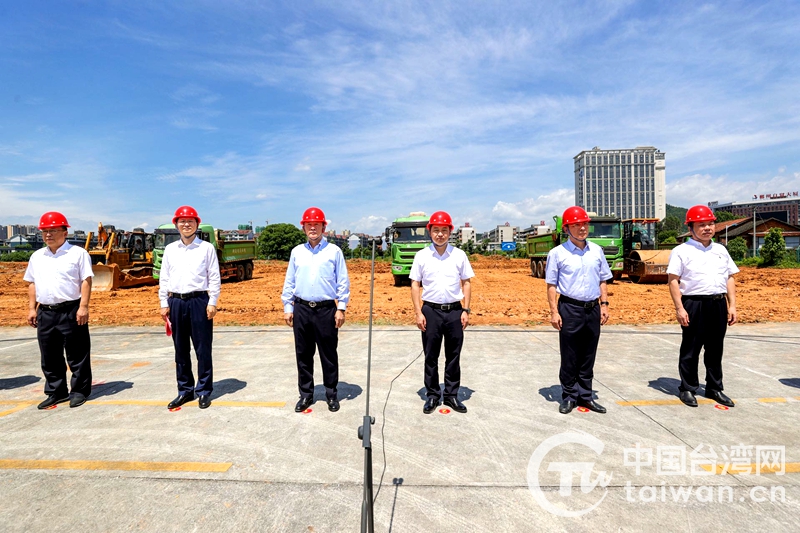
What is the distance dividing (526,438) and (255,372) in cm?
354

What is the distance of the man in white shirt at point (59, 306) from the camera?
4.48 m

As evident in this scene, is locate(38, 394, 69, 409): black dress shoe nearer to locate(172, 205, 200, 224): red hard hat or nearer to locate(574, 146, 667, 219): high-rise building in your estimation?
locate(172, 205, 200, 224): red hard hat

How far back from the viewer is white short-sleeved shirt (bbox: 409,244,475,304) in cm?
423

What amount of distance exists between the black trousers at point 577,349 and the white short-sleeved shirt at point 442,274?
1.00 metres

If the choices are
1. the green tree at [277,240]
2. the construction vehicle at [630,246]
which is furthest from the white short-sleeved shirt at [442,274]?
the green tree at [277,240]

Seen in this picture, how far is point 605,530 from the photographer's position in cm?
245

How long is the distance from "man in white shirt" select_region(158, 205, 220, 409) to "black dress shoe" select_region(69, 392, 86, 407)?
96 cm

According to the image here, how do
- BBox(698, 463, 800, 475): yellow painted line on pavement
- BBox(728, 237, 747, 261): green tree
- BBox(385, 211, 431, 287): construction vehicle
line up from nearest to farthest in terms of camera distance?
BBox(698, 463, 800, 475): yellow painted line on pavement < BBox(385, 211, 431, 287): construction vehicle < BBox(728, 237, 747, 261): green tree

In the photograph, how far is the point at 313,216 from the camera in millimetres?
4363

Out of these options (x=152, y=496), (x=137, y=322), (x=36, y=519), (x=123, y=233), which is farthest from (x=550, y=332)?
(x=123, y=233)

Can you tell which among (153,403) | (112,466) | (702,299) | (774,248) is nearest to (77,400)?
(153,403)

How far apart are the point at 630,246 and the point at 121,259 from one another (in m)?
21.1

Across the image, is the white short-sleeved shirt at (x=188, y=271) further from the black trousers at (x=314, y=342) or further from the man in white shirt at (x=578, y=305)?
the man in white shirt at (x=578, y=305)

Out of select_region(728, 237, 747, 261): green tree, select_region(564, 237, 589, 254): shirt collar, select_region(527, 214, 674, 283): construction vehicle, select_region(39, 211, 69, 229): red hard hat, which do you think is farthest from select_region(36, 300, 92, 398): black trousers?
select_region(728, 237, 747, 261): green tree
